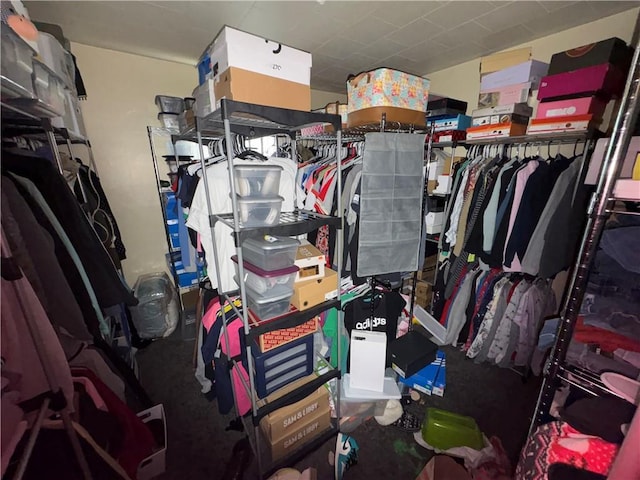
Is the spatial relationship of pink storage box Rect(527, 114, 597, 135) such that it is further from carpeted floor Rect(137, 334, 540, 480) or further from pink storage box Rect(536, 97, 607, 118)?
carpeted floor Rect(137, 334, 540, 480)

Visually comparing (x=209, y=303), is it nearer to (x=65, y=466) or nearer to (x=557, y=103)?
(x=65, y=466)

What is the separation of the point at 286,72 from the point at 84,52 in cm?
233

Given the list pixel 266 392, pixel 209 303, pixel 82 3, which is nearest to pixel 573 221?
pixel 266 392

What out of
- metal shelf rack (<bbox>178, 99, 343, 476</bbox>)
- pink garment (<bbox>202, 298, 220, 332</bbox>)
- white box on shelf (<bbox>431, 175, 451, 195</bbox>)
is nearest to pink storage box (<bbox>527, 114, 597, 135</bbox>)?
white box on shelf (<bbox>431, 175, 451, 195</bbox>)

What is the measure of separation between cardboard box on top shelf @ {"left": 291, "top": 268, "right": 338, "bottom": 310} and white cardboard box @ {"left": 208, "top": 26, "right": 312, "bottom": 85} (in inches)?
40.6

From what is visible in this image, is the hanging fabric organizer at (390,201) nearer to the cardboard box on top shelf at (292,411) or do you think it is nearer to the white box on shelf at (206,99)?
the cardboard box on top shelf at (292,411)

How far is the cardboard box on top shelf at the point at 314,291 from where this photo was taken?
1.32m

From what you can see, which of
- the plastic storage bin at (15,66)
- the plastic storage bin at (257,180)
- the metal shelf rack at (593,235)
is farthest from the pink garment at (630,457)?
the plastic storage bin at (15,66)

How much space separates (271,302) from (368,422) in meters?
1.22

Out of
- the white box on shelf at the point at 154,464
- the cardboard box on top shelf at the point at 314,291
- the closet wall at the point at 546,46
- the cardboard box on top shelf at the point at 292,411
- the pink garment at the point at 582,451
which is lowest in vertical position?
the white box on shelf at the point at 154,464

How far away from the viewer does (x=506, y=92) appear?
2045mm

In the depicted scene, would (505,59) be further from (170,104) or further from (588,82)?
(170,104)

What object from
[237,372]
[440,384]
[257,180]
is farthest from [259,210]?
[440,384]

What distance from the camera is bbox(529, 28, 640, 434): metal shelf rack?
2.72 ft
